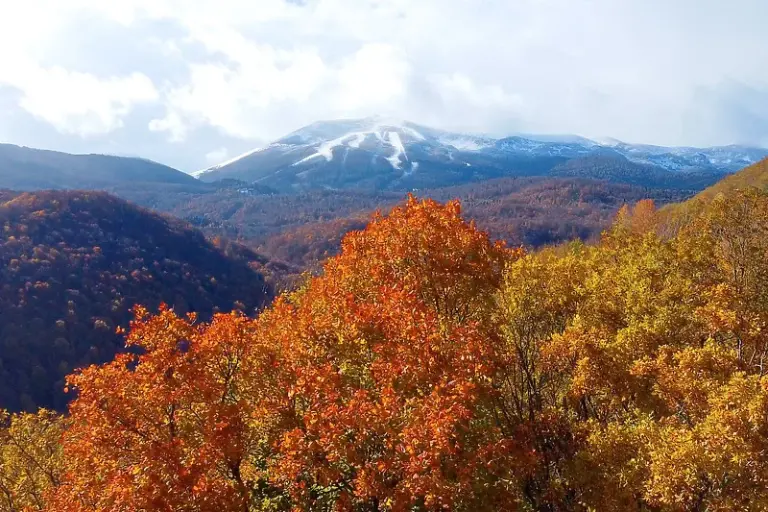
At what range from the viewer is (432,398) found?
52.8 feet

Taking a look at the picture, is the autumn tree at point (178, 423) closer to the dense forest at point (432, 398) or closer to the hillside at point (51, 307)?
the dense forest at point (432, 398)

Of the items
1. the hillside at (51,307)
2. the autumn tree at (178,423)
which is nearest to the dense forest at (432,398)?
the autumn tree at (178,423)

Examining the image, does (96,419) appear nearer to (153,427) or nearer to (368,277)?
(153,427)

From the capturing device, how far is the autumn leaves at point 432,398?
1544cm

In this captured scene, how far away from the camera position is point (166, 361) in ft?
60.8

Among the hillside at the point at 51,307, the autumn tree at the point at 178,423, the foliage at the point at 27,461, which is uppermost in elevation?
the autumn tree at the point at 178,423

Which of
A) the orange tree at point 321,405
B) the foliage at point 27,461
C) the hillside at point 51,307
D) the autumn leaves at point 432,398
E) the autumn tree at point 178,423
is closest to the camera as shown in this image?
the autumn leaves at point 432,398

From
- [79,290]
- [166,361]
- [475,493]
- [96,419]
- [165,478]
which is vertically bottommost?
[79,290]

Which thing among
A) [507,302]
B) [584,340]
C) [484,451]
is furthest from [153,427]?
[584,340]

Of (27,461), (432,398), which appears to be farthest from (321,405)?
(27,461)

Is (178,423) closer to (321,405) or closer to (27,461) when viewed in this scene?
(321,405)

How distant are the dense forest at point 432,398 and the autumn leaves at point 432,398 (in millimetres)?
82

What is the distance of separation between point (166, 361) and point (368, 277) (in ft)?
30.4

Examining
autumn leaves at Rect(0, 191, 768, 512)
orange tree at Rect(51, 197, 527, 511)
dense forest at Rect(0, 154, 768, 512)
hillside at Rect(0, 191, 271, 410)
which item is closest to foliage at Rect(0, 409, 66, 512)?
dense forest at Rect(0, 154, 768, 512)
